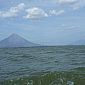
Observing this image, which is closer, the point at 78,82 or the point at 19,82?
the point at 78,82

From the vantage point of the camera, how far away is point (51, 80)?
24016 millimetres

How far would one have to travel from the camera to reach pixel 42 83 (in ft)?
75.8

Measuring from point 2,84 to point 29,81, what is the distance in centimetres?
261

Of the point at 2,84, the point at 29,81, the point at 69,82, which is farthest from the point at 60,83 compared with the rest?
the point at 2,84

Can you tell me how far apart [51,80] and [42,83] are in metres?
1.23

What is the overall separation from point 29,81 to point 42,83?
191 cm

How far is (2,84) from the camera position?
2491 cm

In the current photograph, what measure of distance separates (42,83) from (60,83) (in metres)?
1.59

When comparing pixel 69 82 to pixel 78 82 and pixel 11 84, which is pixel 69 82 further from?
pixel 11 84

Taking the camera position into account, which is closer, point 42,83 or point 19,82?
point 42,83

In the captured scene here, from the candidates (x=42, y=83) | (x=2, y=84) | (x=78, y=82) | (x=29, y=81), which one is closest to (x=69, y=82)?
(x=78, y=82)

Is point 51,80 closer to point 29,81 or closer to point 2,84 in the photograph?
point 29,81

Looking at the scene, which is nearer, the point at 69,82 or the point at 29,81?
the point at 69,82

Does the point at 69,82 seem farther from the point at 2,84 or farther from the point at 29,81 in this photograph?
the point at 2,84
